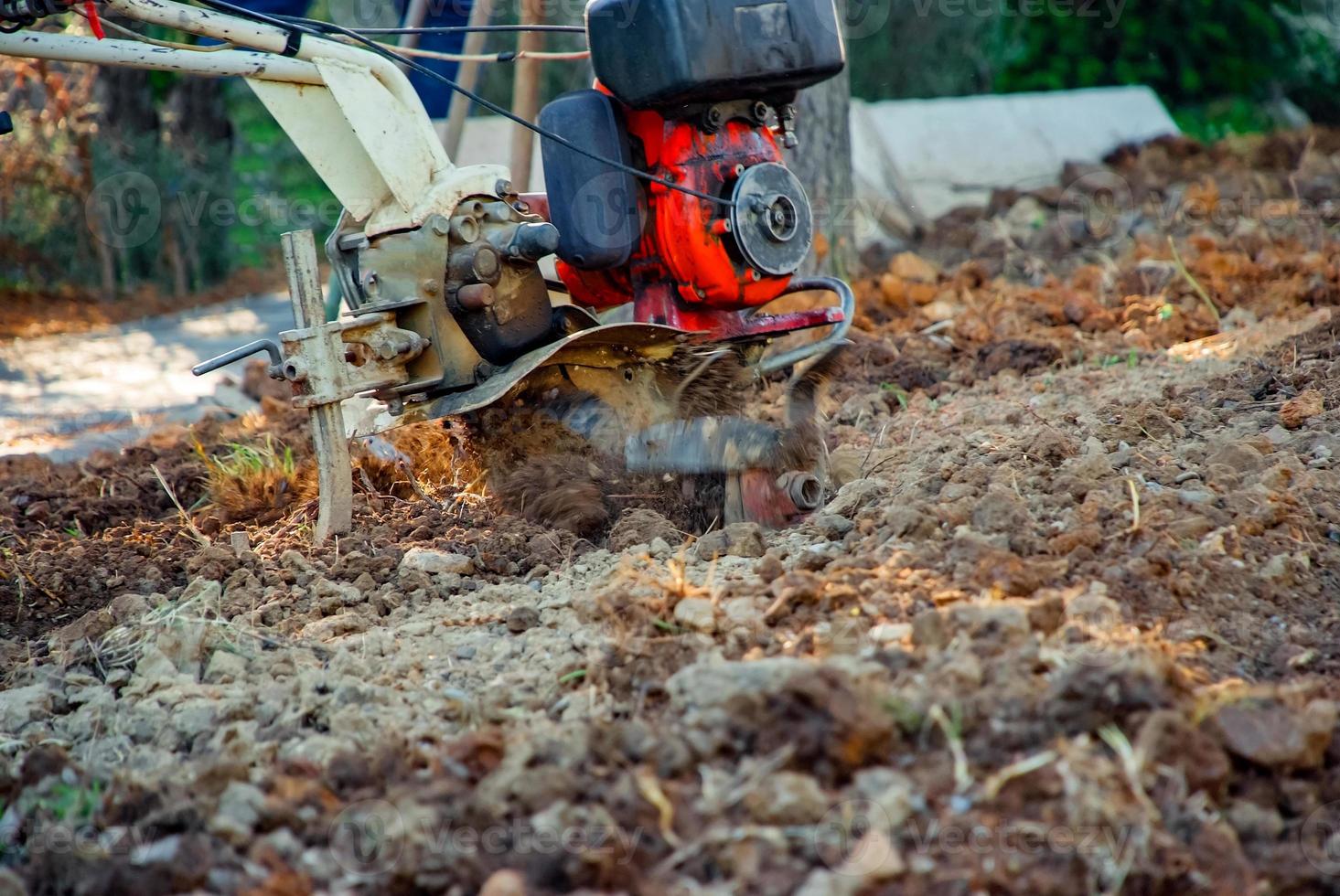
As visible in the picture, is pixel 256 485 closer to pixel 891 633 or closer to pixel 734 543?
pixel 734 543

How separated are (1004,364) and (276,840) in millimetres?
3953

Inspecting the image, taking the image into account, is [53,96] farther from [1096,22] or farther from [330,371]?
[1096,22]

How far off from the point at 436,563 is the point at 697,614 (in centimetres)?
104

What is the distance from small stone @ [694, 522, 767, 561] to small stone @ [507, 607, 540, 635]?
0.45m

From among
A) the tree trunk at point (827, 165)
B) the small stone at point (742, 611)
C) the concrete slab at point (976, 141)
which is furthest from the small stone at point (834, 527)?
the concrete slab at point (976, 141)

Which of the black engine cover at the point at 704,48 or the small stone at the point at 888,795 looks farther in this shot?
the black engine cover at the point at 704,48

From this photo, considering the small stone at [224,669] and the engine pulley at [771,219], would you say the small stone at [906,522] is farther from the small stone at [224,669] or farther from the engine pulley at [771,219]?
the small stone at [224,669]

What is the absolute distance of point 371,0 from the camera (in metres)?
10.8

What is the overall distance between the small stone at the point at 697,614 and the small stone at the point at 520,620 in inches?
15.1

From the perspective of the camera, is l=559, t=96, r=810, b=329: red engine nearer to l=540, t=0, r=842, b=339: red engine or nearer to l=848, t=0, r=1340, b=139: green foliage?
l=540, t=0, r=842, b=339: red engine

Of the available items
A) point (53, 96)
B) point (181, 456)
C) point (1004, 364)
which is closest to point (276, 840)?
point (181, 456)

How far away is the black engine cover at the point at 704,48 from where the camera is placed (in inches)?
147

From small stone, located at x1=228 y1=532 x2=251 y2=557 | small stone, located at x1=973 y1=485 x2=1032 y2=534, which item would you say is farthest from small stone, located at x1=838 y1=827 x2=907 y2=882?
small stone, located at x1=228 y1=532 x2=251 y2=557

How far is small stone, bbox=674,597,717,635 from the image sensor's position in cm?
263
